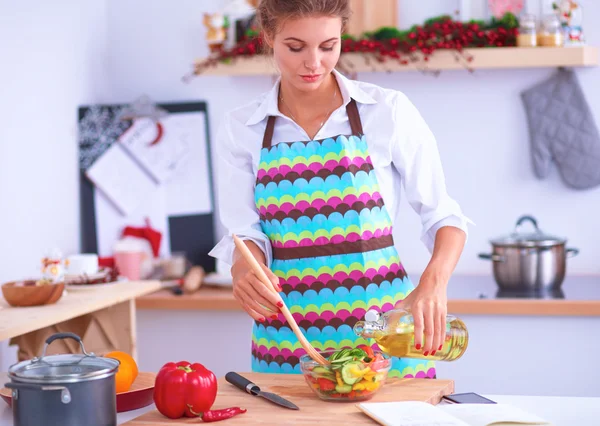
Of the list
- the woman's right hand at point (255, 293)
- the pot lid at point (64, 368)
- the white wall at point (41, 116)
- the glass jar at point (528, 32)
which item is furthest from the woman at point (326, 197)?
the glass jar at point (528, 32)

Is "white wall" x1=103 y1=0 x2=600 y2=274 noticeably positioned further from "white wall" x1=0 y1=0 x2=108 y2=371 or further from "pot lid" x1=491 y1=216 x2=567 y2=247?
"white wall" x1=0 y1=0 x2=108 y2=371

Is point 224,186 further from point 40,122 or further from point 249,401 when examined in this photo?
point 40,122

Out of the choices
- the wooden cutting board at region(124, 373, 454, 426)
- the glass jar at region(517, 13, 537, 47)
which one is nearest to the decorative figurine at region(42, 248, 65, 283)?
the wooden cutting board at region(124, 373, 454, 426)

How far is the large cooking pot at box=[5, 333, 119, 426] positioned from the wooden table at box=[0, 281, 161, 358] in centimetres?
83

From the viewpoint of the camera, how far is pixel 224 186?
2037 millimetres

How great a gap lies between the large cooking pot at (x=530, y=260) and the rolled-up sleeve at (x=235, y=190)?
4.52 feet

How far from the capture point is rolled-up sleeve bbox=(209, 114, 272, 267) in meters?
2.00

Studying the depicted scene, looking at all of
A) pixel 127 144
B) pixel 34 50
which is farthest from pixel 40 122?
pixel 127 144

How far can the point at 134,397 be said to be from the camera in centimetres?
165

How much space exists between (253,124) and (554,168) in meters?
1.89

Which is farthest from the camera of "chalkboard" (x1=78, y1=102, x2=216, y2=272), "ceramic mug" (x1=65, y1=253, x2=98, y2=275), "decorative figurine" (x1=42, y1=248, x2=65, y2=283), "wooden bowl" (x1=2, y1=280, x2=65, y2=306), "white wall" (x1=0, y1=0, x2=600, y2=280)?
"chalkboard" (x1=78, y1=102, x2=216, y2=272)

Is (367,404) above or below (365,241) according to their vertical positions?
below

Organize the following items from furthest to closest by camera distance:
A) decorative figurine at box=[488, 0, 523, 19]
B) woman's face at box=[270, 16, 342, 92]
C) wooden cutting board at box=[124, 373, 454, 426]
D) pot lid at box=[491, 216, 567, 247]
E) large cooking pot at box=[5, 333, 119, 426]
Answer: decorative figurine at box=[488, 0, 523, 19] < pot lid at box=[491, 216, 567, 247] < woman's face at box=[270, 16, 342, 92] < wooden cutting board at box=[124, 373, 454, 426] < large cooking pot at box=[5, 333, 119, 426]

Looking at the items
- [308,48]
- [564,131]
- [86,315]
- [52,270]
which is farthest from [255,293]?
[564,131]
